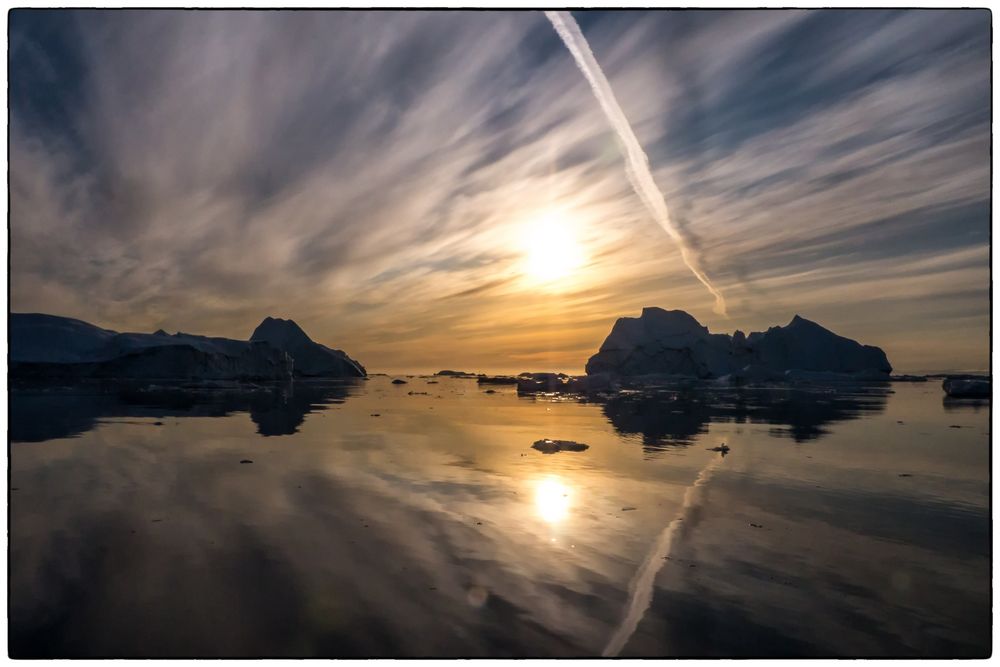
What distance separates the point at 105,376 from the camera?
44.2 meters

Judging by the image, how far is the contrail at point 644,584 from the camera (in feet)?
12.8

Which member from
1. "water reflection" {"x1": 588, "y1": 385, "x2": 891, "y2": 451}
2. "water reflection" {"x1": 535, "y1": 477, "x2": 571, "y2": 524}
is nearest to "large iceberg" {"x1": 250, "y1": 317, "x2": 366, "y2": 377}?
"water reflection" {"x1": 588, "y1": 385, "x2": 891, "y2": 451}

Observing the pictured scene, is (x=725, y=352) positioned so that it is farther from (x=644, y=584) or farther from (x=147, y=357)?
(x=644, y=584)

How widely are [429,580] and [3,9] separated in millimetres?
6553

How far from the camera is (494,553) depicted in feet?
17.5

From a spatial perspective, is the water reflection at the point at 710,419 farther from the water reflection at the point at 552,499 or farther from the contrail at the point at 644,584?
the contrail at the point at 644,584

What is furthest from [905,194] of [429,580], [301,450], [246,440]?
[246,440]

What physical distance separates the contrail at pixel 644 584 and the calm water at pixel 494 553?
0.8 inches

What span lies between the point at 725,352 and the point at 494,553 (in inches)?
2455

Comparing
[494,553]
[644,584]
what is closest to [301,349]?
[494,553]

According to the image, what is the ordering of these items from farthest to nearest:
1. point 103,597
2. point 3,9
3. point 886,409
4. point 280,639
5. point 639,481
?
1. point 886,409
2. point 639,481
3. point 3,9
4. point 103,597
5. point 280,639

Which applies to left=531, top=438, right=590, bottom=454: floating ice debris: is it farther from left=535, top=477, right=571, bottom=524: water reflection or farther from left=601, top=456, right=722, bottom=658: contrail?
left=601, top=456, right=722, bottom=658: contrail

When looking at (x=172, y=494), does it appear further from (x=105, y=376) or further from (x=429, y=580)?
(x=105, y=376)

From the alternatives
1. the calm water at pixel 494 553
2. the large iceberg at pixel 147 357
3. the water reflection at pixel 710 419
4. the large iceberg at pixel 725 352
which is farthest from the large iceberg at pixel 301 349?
the calm water at pixel 494 553
